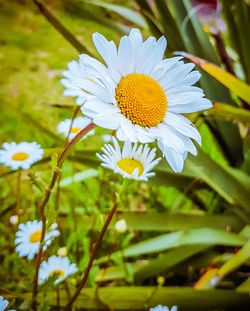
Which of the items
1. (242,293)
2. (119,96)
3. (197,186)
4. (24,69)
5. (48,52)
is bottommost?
(242,293)

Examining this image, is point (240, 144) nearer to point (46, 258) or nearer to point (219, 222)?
point (219, 222)

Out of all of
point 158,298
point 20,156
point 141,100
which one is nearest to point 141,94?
point 141,100

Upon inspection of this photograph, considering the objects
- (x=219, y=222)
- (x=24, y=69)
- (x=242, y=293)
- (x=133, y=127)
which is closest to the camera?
(x=133, y=127)

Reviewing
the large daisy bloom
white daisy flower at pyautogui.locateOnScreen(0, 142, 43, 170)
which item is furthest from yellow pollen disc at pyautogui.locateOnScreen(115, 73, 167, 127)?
white daisy flower at pyautogui.locateOnScreen(0, 142, 43, 170)

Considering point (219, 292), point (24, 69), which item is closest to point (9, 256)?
point (219, 292)

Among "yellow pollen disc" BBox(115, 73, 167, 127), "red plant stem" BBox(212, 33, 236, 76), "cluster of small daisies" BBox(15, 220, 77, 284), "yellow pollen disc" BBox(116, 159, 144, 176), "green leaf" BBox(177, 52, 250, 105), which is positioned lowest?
"cluster of small daisies" BBox(15, 220, 77, 284)

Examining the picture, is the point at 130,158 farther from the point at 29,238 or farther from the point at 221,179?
the point at 221,179

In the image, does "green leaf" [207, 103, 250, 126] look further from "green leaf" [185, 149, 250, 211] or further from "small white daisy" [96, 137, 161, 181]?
"small white daisy" [96, 137, 161, 181]
